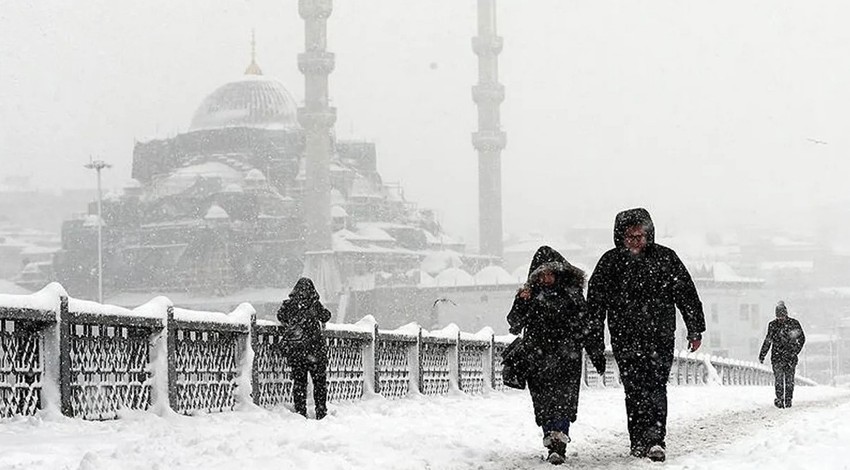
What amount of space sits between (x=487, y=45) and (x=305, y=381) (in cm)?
8603

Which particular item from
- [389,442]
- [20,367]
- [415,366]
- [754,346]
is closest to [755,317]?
[754,346]

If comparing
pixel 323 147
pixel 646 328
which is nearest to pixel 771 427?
pixel 646 328

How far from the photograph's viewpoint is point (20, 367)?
694 centimetres

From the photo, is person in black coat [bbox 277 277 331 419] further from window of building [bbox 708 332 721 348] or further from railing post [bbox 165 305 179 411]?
window of building [bbox 708 332 721 348]

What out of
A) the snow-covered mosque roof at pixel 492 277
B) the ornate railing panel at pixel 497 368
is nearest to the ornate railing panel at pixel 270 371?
the ornate railing panel at pixel 497 368

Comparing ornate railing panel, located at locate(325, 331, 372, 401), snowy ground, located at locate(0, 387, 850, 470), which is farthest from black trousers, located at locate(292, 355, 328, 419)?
ornate railing panel, located at locate(325, 331, 372, 401)

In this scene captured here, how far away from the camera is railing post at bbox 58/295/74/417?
7.30m

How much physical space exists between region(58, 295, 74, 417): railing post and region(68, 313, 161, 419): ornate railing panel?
0.06 metres

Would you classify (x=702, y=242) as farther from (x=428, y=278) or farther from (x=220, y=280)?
(x=220, y=280)

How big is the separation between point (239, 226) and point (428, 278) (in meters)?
14.2

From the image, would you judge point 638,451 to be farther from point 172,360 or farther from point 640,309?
point 172,360

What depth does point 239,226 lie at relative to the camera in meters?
86.7

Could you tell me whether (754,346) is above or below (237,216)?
below

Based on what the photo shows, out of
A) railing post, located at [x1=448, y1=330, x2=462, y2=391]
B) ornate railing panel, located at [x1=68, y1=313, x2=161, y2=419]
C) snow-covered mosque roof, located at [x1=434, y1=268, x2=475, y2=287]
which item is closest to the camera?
ornate railing panel, located at [x1=68, y1=313, x2=161, y2=419]
